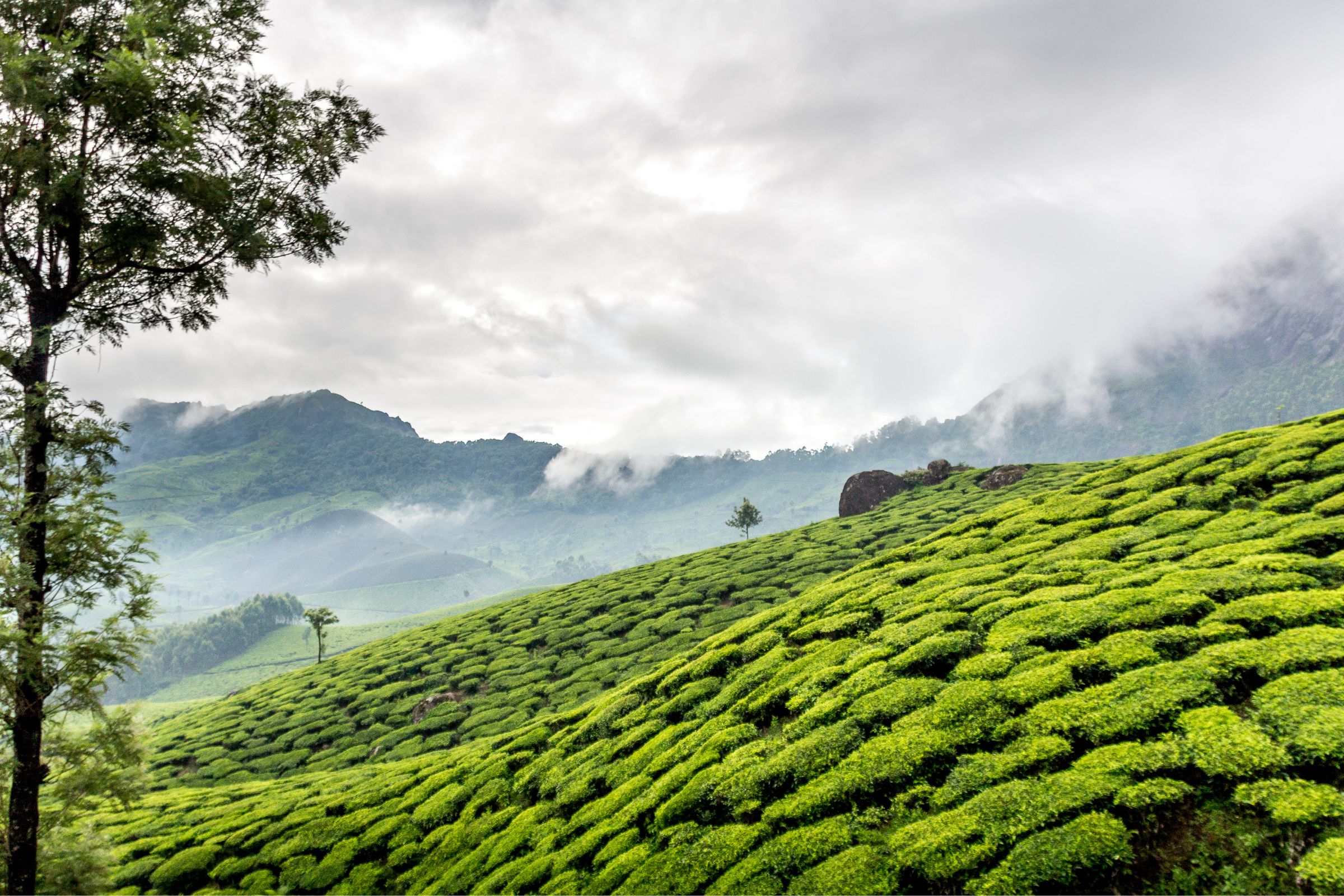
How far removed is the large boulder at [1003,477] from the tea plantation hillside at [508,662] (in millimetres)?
1823

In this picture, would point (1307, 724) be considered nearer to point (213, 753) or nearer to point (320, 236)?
point (320, 236)

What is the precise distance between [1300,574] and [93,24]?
113ft

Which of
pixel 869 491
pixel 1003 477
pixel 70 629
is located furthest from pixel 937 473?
pixel 70 629

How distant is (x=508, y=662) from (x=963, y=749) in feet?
119

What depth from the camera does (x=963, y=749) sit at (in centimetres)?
1219

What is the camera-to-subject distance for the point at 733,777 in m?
14.5

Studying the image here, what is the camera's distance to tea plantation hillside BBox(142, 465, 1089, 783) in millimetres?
35250

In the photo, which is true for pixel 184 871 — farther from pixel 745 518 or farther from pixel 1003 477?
pixel 745 518

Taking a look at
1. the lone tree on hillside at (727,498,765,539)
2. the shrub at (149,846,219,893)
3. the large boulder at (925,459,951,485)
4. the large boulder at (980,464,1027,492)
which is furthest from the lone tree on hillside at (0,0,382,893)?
the lone tree on hillside at (727,498,765,539)

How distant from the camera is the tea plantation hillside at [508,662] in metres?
35.2

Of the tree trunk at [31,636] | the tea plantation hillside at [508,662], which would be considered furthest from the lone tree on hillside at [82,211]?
the tea plantation hillside at [508,662]

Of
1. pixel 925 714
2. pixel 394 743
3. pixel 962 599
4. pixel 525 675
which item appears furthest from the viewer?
pixel 525 675

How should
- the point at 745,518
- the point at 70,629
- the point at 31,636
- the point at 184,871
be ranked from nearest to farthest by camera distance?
the point at 31,636 → the point at 70,629 → the point at 184,871 → the point at 745,518

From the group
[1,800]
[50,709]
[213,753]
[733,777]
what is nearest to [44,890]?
[1,800]
